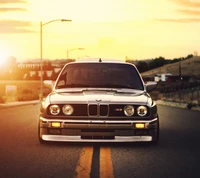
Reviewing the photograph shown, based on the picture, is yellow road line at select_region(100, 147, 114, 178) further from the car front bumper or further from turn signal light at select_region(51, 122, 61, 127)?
turn signal light at select_region(51, 122, 61, 127)

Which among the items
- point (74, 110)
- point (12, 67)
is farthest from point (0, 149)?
point (12, 67)

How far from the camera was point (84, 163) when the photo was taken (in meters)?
7.61

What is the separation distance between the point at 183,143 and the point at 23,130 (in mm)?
4668

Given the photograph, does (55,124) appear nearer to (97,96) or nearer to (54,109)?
(54,109)

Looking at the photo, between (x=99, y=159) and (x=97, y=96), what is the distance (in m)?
1.45

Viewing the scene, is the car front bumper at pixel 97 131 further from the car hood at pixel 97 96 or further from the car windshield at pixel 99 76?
the car windshield at pixel 99 76

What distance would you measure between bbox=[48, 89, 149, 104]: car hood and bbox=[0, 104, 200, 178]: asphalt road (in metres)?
0.93

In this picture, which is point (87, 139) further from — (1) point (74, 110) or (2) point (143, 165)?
(2) point (143, 165)

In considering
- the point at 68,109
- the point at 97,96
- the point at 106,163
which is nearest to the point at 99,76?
the point at 97,96

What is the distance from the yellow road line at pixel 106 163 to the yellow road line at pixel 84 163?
0.19 m

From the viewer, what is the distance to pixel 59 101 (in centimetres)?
898

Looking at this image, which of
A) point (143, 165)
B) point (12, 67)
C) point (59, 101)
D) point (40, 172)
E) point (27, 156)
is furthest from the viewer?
point (12, 67)

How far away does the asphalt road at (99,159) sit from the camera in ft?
22.7

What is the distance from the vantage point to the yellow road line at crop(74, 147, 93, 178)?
22.2 feet
